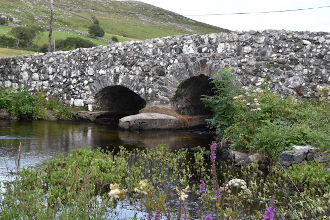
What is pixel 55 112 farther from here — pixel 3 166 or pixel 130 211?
pixel 130 211

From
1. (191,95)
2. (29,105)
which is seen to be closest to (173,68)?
(191,95)

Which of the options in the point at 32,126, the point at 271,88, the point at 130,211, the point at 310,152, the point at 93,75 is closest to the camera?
the point at 130,211

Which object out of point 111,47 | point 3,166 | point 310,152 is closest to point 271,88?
point 310,152

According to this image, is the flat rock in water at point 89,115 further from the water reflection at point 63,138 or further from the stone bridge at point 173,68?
the water reflection at point 63,138

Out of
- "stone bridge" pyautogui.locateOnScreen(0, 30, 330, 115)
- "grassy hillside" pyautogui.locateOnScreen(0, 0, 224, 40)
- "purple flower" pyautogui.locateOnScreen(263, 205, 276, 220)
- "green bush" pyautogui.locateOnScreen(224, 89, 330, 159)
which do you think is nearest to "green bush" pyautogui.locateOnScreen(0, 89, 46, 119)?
"stone bridge" pyautogui.locateOnScreen(0, 30, 330, 115)

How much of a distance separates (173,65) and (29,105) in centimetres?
652

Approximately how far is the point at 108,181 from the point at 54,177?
876 mm

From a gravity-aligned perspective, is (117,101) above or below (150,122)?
above

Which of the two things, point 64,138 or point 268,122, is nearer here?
point 268,122

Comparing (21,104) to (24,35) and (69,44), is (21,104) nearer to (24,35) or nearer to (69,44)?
(69,44)

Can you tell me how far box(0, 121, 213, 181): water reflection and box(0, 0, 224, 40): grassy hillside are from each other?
1947 inches

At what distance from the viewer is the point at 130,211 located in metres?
5.06

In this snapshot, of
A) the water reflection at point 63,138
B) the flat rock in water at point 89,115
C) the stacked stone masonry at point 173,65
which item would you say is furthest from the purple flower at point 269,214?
the flat rock in water at point 89,115

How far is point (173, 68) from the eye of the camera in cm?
1388
